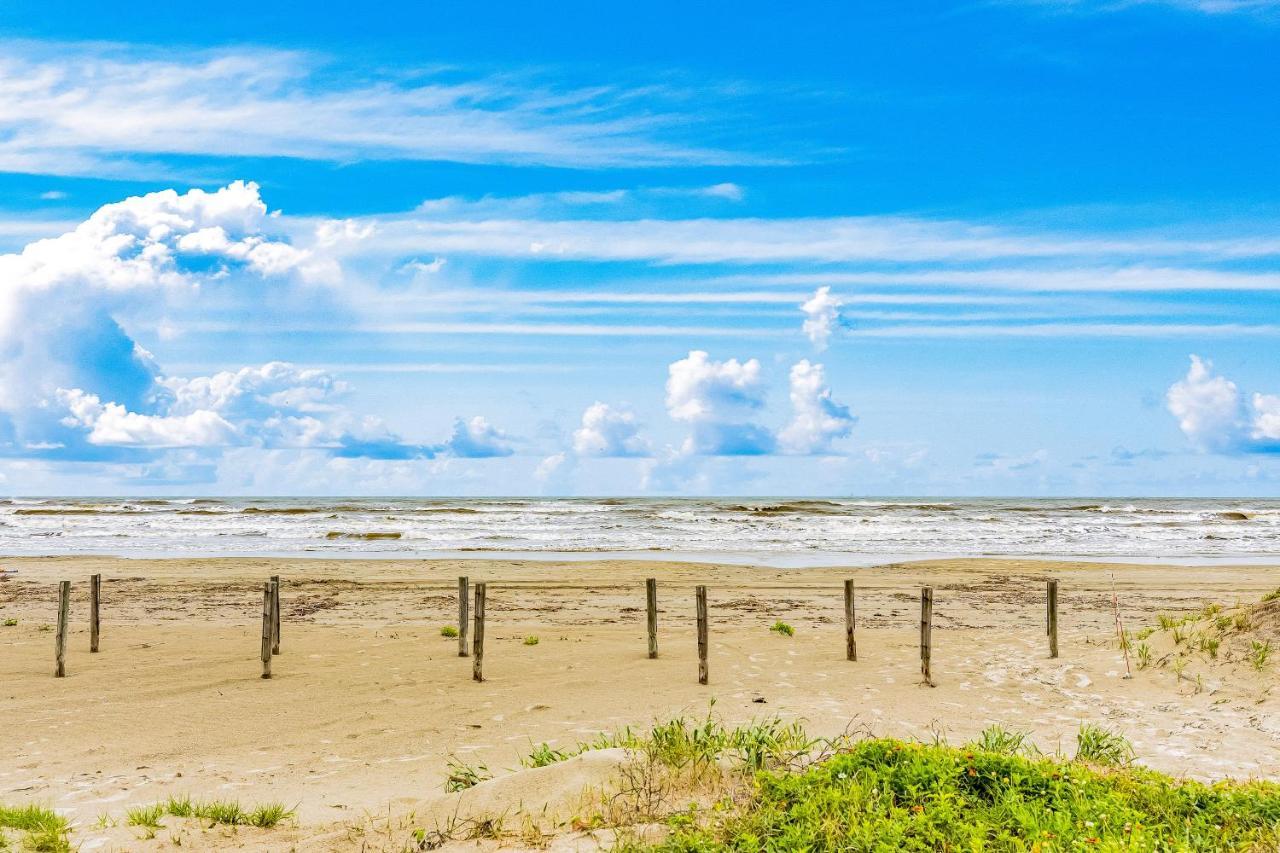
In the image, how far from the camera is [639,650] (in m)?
17.6

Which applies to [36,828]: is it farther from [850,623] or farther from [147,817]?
[850,623]

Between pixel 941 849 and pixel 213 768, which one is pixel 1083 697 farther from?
pixel 213 768

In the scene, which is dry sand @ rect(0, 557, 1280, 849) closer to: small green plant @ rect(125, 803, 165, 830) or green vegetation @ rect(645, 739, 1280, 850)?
small green plant @ rect(125, 803, 165, 830)

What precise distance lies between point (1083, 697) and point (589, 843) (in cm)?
1049

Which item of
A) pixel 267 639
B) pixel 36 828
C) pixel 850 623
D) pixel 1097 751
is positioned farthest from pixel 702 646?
pixel 36 828

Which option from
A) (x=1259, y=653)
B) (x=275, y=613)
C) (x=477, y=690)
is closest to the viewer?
(x=1259, y=653)

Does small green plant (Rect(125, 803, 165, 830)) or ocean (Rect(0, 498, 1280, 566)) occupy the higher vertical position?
ocean (Rect(0, 498, 1280, 566))

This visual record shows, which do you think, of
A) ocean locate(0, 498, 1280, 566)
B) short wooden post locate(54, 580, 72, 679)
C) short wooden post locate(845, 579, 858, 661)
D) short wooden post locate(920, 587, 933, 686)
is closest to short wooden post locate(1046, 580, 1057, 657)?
short wooden post locate(920, 587, 933, 686)

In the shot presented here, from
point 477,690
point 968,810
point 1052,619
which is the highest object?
point 968,810

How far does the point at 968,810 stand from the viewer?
640cm

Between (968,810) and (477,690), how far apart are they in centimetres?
953

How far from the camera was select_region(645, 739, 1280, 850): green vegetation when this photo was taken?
6004 mm

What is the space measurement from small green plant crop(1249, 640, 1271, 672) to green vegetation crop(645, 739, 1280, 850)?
755 cm

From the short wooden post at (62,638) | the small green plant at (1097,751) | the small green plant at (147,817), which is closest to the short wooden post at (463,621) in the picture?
the short wooden post at (62,638)
